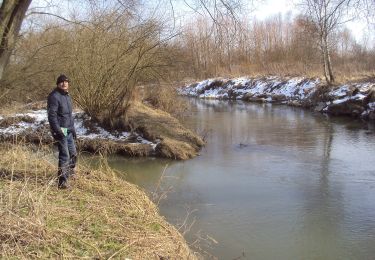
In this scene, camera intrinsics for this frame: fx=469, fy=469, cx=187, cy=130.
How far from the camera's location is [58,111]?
7.02 metres

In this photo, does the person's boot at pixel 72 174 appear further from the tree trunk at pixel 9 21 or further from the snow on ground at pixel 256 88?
the snow on ground at pixel 256 88

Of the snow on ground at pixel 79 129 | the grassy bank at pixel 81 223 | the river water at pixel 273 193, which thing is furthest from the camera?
the snow on ground at pixel 79 129

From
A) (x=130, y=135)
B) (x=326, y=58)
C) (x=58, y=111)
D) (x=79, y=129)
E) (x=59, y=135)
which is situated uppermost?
(x=326, y=58)

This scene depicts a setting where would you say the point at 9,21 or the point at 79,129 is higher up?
the point at 9,21

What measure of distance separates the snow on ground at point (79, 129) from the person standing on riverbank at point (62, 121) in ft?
25.6

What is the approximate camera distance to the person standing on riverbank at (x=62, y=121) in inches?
271

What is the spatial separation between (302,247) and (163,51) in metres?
10.9

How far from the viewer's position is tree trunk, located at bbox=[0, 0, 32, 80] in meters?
8.23

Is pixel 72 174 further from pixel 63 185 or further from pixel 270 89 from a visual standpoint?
pixel 270 89

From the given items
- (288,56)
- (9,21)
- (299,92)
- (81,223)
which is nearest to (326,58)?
(299,92)

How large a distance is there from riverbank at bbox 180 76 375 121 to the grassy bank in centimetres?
1641

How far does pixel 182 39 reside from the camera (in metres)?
16.7

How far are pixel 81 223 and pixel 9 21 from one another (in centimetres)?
474

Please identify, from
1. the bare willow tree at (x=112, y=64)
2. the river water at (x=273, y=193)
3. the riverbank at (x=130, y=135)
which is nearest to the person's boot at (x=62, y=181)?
the river water at (x=273, y=193)
